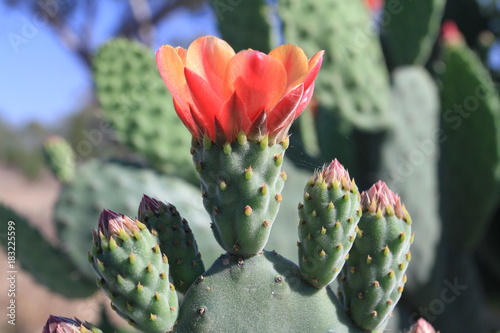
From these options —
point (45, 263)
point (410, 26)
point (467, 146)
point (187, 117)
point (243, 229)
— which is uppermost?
point (187, 117)

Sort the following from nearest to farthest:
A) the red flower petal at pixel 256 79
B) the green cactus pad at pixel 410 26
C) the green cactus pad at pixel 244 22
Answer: the red flower petal at pixel 256 79 → the green cactus pad at pixel 244 22 → the green cactus pad at pixel 410 26

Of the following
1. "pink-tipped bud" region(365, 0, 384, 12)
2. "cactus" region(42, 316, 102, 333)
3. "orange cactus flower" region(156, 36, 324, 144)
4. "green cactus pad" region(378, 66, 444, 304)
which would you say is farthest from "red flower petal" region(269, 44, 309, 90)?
"pink-tipped bud" region(365, 0, 384, 12)

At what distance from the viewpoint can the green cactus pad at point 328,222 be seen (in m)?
0.78

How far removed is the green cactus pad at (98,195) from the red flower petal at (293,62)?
4.45 feet

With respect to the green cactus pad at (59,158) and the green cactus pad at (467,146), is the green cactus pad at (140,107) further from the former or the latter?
the green cactus pad at (467,146)

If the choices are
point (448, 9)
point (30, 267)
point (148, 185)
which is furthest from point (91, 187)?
point (448, 9)

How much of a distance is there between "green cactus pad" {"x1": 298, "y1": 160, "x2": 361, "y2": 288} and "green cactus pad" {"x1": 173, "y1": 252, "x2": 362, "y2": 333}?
33 millimetres

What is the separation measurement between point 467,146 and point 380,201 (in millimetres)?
2049

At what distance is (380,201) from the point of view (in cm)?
85

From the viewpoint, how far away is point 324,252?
2.58 feet

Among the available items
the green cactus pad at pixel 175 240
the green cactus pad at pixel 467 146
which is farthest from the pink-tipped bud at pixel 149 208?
the green cactus pad at pixel 467 146

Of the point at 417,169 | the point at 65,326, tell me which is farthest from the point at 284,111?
the point at 417,169

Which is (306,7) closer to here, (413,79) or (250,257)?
(413,79)

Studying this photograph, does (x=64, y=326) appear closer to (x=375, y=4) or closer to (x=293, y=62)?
(x=293, y=62)
